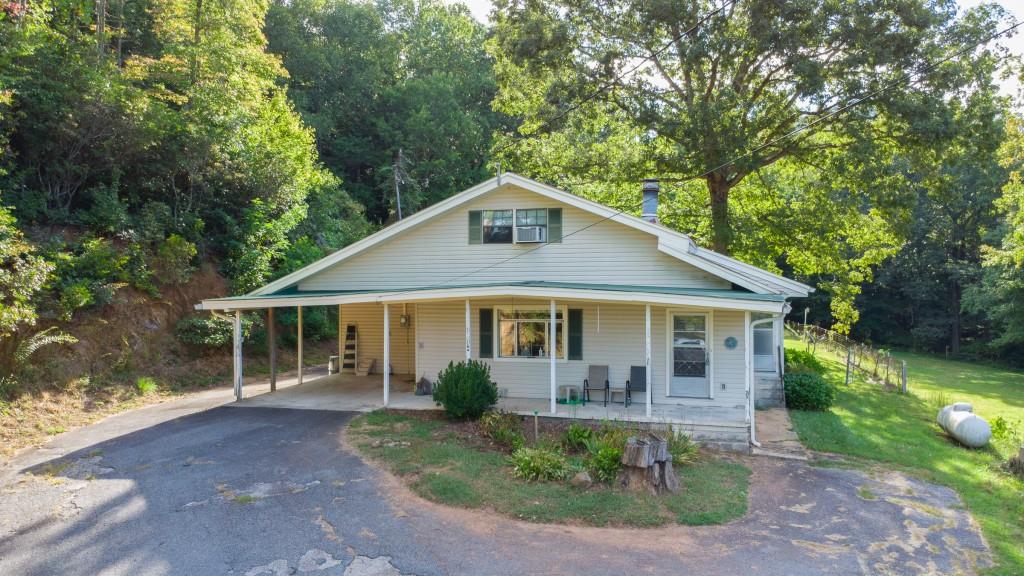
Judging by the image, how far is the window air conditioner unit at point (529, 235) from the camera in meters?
12.8

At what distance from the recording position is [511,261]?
13.0 m

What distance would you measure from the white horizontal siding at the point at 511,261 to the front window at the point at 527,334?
87 centimetres

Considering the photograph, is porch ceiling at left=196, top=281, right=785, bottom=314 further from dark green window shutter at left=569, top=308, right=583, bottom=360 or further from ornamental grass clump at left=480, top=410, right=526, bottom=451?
ornamental grass clump at left=480, top=410, right=526, bottom=451

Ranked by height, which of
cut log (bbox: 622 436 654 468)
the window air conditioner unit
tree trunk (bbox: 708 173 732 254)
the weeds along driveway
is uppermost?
tree trunk (bbox: 708 173 732 254)

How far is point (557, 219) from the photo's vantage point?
1280cm

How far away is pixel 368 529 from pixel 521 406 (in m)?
5.69

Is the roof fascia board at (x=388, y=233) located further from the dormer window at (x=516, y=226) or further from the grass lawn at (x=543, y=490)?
the grass lawn at (x=543, y=490)

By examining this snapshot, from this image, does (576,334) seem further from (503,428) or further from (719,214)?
(719,214)

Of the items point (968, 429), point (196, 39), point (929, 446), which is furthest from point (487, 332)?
point (196, 39)

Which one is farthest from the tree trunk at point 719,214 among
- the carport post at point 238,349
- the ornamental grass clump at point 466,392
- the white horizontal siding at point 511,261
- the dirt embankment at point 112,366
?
the dirt embankment at point 112,366

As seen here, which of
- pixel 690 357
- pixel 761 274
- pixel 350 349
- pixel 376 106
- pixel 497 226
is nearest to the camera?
pixel 690 357

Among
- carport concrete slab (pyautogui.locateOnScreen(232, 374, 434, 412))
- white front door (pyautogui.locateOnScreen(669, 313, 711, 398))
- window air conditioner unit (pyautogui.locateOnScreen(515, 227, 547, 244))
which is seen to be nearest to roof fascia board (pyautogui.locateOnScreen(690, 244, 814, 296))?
white front door (pyautogui.locateOnScreen(669, 313, 711, 398))

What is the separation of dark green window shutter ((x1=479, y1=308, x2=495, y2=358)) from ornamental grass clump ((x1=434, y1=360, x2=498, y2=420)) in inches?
85.5

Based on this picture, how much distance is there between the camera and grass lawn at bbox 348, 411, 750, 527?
650cm
